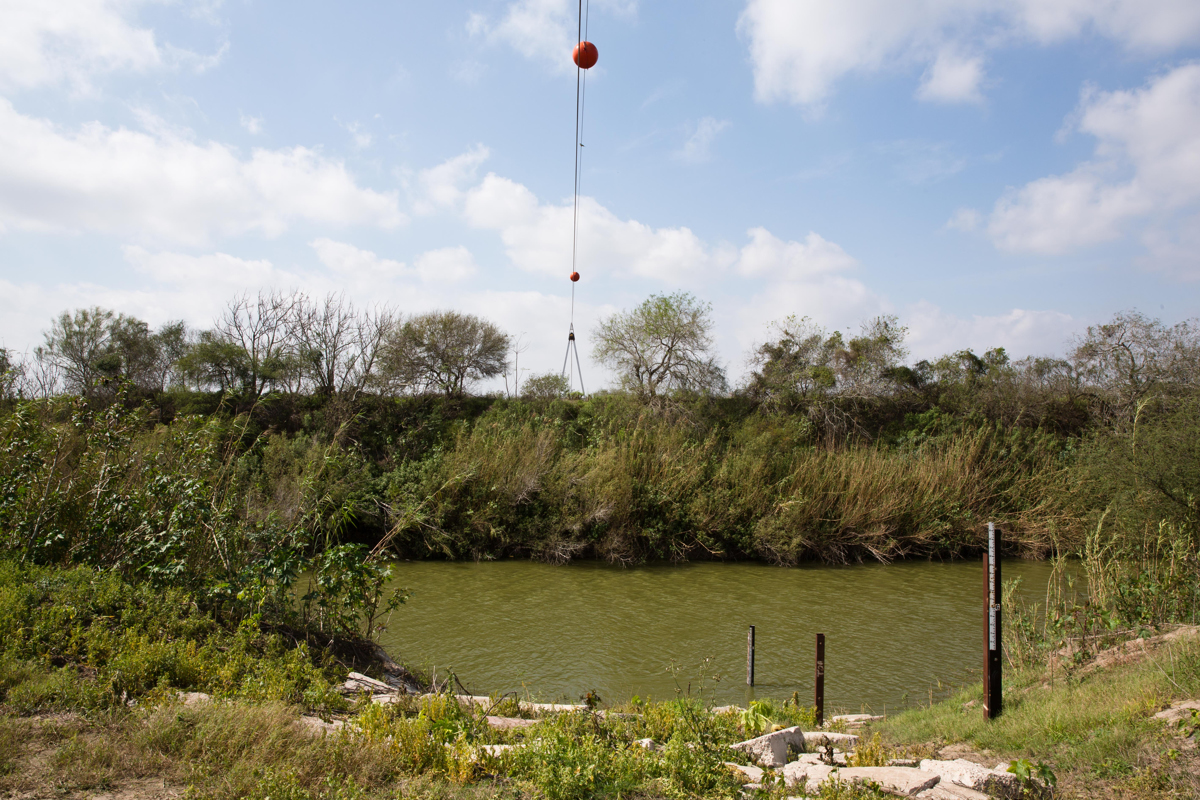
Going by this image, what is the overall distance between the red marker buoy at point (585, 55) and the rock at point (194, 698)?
22.6 feet

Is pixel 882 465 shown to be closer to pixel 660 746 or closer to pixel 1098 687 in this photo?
pixel 1098 687

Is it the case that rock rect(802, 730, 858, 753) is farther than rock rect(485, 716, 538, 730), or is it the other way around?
rock rect(802, 730, 858, 753)

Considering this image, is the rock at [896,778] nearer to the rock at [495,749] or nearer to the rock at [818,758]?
the rock at [818,758]

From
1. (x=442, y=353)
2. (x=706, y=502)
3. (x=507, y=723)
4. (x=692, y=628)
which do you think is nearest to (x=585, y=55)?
(x=507, y=723)

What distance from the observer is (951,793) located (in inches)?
146

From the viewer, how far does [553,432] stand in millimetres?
21328

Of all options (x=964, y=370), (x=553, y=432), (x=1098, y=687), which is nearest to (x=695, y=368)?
(x=553, y=432)

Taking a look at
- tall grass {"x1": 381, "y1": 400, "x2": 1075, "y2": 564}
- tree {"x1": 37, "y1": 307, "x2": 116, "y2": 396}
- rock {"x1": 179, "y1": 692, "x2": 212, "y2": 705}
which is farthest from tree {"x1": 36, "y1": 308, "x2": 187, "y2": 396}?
rock {"x1": 179, "y1": 692, "x2": 212, "y2": 705}

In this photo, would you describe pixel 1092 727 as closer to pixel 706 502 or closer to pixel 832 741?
pixel 832 741

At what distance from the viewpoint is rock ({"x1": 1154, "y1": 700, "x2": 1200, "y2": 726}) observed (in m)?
4.48

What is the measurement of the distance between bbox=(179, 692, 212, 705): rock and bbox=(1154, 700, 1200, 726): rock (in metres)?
6.85

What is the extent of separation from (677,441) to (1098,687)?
53.0 feet

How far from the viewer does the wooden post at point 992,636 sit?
588 centimetres

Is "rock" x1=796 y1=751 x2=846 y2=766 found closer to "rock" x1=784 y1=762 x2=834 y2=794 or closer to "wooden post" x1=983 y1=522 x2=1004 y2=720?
"rock" x1=784 y1=762 x2=834 y2=794
